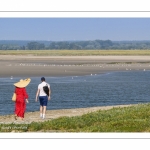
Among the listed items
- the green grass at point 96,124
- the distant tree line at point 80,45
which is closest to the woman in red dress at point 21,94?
the green grass at point 96,124

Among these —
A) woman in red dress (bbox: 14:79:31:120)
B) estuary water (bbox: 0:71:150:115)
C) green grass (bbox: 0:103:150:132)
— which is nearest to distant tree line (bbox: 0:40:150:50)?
estuary water (bbox: 0:71:150:115)

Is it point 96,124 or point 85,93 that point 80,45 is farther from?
point 96,124

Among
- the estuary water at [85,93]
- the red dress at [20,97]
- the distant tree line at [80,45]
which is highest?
the distant tree line at [80,45]

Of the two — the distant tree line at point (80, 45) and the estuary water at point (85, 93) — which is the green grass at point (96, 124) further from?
the distant tree line at point (80, 45)

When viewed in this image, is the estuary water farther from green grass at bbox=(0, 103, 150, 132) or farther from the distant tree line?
the distant tree line

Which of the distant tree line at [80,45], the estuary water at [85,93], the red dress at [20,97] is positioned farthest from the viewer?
the distant tree line at [80,45]

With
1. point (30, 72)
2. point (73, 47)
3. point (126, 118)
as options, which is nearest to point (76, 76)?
point (30, 72)

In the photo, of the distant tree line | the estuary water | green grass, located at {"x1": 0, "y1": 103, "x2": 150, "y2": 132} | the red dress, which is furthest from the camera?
the distant tree line

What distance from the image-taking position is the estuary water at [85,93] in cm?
3195

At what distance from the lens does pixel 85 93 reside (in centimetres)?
3916

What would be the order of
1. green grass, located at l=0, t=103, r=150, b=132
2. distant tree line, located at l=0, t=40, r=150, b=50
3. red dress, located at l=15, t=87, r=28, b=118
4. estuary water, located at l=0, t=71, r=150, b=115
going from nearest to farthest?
green grass, located at l=0, t=103, r=150, b=132
red dress, located at l=15, t=87, r=28, b=118
estuary water, located at l=0, t=71, r=150, b=115
distant tree line, located at l=0, t=40, r=150, b=50

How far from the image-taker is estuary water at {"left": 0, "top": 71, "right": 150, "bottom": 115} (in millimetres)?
31953

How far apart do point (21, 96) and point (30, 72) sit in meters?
38.2
